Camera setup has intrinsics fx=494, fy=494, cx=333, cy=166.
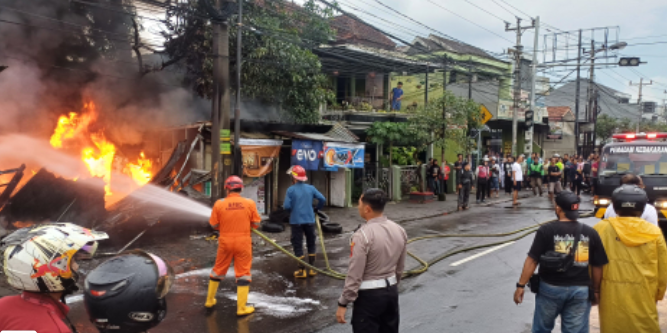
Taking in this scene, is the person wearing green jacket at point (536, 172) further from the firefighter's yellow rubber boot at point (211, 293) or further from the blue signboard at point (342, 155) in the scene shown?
the firefighter's yellow rubber boot at point (211, 293)

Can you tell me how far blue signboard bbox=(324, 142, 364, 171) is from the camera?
49.7 ft

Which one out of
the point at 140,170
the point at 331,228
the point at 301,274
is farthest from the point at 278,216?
the point at 301,274

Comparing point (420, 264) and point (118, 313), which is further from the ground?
point (118, 313)

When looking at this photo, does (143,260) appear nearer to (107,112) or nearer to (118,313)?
(118,313)

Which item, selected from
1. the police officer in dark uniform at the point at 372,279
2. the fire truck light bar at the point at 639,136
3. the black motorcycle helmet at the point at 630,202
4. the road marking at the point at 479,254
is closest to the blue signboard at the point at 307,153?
the road marking at the point at 479,254

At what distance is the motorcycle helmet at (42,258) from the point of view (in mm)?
2180

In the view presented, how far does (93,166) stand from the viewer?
1458cm

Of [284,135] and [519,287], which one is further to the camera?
[284,135]

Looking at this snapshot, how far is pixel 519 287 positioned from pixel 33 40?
15.4 m

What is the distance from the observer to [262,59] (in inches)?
634

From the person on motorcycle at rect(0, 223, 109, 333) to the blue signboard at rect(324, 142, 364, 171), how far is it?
12.7 meters

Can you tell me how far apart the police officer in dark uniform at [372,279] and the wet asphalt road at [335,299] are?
200cm

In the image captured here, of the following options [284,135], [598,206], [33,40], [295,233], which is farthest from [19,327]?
[33,40]

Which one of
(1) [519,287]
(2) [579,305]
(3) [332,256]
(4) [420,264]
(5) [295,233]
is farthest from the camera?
(3) [332,256]
